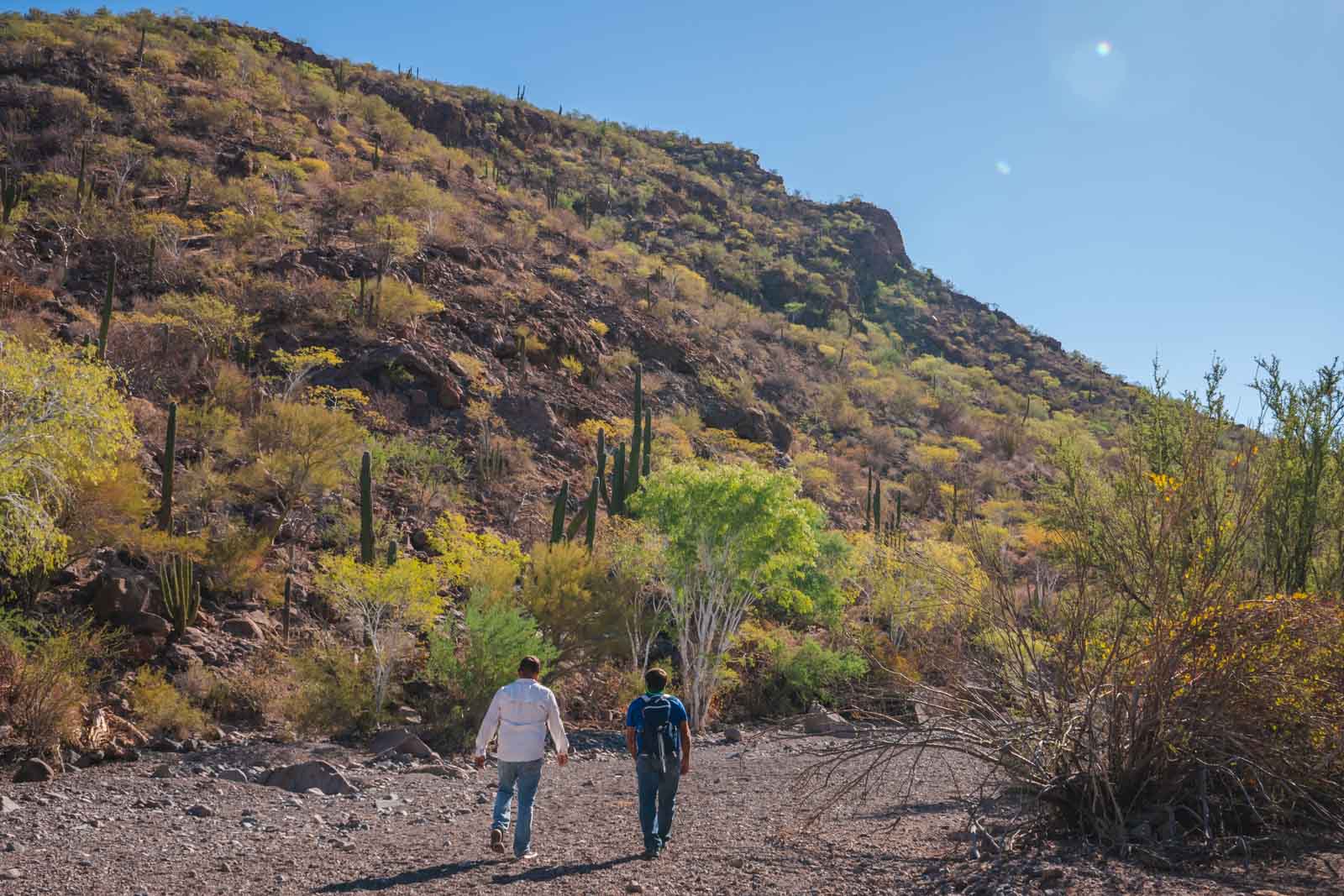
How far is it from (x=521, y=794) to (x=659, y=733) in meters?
1.15

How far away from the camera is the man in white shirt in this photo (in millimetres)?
6598

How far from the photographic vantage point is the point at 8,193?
3553 centimetres

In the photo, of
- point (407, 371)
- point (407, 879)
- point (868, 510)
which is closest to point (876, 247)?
point (868, 510)

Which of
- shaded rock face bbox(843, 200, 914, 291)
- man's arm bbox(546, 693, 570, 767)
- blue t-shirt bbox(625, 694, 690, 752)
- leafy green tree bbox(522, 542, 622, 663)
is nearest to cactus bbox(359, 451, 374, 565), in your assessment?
leafy green tree bbox(522, 542, 622, 663)

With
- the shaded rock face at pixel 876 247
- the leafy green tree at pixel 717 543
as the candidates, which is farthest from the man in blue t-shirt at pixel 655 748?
the shaded rock face at pixel 876 247

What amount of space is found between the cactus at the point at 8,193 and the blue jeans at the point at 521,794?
39.4m

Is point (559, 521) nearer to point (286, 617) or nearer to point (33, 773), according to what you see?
point (286, 617)

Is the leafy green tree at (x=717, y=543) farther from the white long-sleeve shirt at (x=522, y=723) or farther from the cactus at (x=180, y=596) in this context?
the white long-sleeve shirt at (x=522, y=723)

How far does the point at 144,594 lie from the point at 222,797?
958 centimetres

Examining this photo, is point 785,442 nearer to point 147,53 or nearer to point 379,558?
point 379,558

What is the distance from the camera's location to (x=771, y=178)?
11238cm

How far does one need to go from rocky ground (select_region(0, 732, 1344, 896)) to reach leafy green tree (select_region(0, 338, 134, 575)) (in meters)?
4.06

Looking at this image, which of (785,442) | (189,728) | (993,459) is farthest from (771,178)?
(189,728)

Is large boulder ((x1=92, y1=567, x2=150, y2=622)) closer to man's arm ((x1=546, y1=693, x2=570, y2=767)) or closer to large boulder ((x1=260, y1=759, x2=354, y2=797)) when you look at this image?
large boulder ((x1=260, y1=759, x2=354, y2=797))
